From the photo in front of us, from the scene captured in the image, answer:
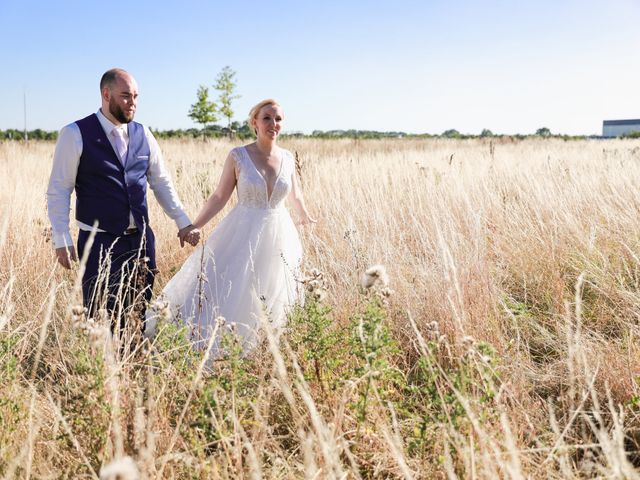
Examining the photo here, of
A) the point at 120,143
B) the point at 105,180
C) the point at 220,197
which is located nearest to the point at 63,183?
the point at 105,180

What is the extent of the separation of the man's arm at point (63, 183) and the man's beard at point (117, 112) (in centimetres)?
22

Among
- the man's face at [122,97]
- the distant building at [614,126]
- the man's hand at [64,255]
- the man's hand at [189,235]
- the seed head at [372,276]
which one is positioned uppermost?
the distant building at [614,126]

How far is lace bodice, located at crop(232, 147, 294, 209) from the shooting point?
364 centimetres

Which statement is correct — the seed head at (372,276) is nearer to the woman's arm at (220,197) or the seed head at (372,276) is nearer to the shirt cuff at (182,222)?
the shirt cuff at (182,222)

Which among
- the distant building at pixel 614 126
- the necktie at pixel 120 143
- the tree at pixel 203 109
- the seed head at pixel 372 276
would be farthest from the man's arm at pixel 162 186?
the distant building at pixel 614 126

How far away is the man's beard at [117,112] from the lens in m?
2.92

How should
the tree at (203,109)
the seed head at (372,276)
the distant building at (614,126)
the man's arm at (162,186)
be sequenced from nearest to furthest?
1. the seed head at (372,276)
2. the man's arm at (162,186)
3. the tree at (203,109)
4. the distant building at (614,126)

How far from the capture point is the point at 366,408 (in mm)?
2115

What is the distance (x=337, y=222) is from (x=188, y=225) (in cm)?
210

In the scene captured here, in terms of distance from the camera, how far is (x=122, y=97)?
292cm

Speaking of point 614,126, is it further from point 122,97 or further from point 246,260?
point 122,97

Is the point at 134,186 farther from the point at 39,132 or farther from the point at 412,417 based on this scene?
the point at 39,132

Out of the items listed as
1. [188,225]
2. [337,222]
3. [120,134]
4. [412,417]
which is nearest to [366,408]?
[412,417]

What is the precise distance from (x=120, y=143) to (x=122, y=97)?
0.91 ft
